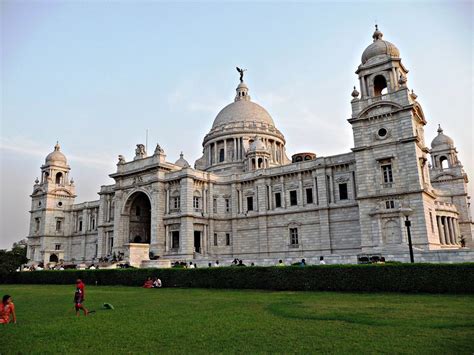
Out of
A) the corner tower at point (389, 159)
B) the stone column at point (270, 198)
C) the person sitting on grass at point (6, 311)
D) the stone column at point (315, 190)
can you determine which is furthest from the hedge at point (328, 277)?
the stone column at point (270, 198)

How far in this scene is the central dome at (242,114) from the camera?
208 ft

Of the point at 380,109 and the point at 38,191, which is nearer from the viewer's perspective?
the point at 380,109

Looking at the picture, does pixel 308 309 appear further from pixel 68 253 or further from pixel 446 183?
pixel 68 253

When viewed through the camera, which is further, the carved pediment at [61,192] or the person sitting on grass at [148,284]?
the carved pediment at [61,192]

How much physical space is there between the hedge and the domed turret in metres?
24.0

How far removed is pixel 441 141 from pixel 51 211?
207ft

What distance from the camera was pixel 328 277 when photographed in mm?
20875

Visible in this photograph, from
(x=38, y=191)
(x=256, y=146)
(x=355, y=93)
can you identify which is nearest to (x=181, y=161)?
(x=256, y=146)

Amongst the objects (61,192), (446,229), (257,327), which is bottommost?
(257,327)

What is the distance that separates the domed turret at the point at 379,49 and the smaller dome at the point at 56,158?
54.0 m

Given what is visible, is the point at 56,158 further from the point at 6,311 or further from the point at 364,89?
the point at 6,311

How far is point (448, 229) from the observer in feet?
125

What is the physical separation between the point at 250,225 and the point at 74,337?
122 ft

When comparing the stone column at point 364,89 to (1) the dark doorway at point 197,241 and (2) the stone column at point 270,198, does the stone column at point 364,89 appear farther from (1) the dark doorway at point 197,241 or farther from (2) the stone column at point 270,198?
(1) the dark doorway at point 197,241
